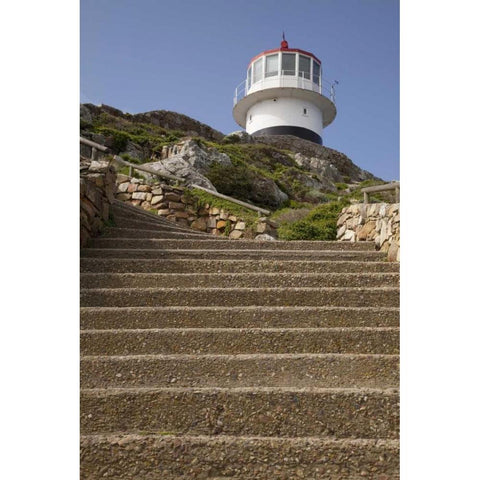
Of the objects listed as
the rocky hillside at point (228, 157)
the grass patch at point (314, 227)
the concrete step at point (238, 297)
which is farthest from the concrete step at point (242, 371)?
the rocky hillside at point (228, 157)

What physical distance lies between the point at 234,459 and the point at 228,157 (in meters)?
12.3

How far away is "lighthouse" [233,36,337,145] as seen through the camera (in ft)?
74.2

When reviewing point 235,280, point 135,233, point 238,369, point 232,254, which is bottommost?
point 238,369

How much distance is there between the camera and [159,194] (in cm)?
880

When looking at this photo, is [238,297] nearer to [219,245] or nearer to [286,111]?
[219,245]

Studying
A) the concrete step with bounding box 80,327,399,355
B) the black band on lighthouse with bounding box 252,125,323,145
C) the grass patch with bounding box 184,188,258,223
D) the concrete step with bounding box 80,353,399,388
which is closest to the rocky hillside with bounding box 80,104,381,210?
the black band on lighthouse with bounding box 252,125,323,145

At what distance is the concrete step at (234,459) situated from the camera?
2.01 meters

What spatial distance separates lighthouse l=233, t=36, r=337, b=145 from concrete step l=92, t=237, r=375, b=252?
18.7 metres

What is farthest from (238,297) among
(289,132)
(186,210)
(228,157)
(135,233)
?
(289,132)

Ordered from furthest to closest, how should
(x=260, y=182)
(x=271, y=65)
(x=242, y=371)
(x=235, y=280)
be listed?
(x=271, y=65), (x=260, y=182), (x=235, y=280), (x=242, y=371)

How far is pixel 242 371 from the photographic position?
8.66 ft

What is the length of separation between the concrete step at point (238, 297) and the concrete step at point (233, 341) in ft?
1.84

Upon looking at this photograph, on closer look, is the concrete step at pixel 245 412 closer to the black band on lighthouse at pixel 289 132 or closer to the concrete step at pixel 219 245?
the concrete step at pixel 219 245

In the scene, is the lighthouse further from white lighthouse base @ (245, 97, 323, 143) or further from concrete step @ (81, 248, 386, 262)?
concrete step @ (81, 248, 386, 262)
